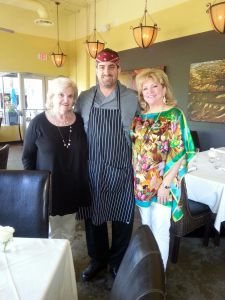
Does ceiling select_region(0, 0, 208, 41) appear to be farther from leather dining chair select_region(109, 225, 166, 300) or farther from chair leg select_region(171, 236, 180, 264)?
leather dining chair select_region(109, 225, 166, 300)

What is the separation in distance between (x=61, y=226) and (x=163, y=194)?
0.79m

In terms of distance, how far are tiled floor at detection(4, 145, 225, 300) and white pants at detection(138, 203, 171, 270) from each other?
1.21 feet

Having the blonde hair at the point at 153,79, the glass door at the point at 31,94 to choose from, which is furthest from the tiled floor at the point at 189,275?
the glass door at the point at 31,94

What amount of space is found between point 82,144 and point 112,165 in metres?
0.24

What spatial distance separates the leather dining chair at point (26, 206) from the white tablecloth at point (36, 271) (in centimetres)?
26

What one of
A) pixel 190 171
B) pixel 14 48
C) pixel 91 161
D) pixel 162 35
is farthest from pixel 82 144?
pixel 14 48

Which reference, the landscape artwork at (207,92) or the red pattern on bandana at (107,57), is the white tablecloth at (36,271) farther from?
the landscape artwork at (207,92)

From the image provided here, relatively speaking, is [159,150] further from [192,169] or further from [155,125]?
[192,169]

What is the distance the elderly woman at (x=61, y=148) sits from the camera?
A: 1.64m

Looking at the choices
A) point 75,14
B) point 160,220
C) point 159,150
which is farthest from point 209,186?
point 75,14

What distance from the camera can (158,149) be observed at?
159 cm

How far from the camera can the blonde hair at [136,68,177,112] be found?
159 cm

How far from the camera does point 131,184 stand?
178 centimetres

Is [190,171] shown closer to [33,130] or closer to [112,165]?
[112,165]
